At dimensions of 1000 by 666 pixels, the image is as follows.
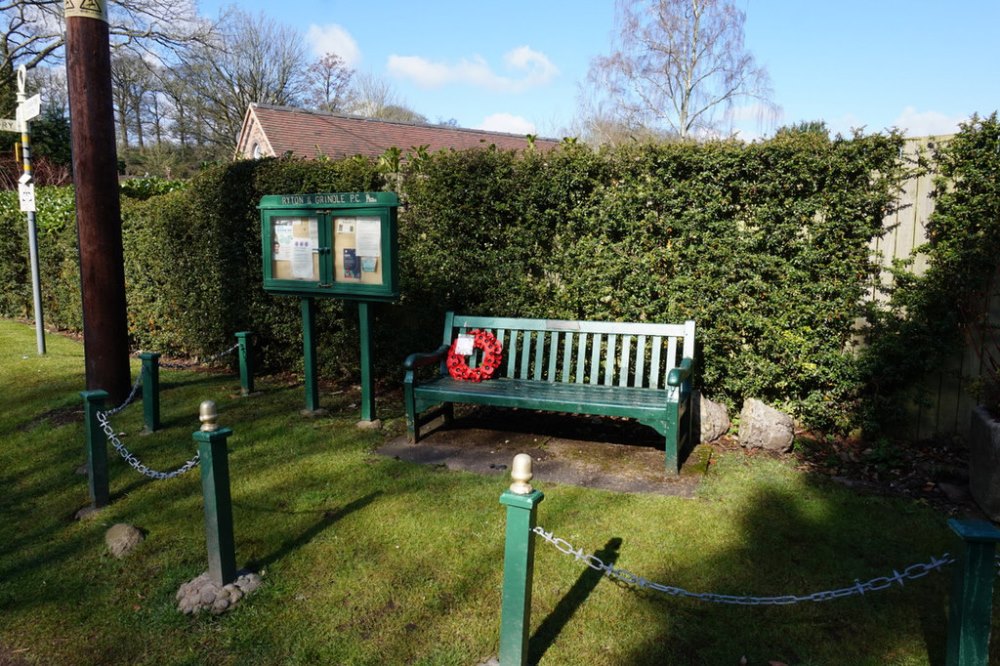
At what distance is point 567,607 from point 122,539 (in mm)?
2653

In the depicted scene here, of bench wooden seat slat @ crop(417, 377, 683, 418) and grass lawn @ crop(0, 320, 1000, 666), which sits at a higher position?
bench wooden seat slat @ crop(417, 377, 683, 418)

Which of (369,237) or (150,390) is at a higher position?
(369,237)

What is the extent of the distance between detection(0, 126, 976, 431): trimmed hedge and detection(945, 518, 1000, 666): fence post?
10.9 ft

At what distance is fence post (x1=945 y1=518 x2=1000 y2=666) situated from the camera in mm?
2354

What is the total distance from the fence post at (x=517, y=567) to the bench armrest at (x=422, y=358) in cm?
315

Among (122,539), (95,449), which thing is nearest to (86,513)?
(95,449)

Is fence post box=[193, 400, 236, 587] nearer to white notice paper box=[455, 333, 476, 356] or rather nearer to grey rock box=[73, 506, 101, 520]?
grey rock box=[73, 506, 101, 520]

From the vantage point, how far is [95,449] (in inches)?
181

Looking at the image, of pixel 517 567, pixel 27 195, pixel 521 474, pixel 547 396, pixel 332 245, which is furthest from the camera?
pixel 27 195

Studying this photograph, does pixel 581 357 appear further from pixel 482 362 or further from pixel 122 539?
pixel 122 539

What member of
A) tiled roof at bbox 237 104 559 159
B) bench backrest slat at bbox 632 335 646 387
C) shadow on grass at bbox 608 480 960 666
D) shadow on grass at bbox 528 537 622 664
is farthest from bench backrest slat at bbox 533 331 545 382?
tiled roof at bbox 237 104 559 159

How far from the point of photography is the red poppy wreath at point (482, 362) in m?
6.16

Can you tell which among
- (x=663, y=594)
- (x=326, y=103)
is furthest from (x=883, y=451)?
(x=326, y=103)

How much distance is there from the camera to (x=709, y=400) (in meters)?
6.03
